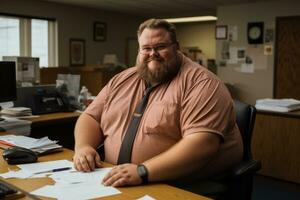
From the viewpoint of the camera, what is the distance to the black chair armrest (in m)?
1.73

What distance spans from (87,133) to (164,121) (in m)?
0.44

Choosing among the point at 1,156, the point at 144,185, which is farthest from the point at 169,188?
the point at 1,156

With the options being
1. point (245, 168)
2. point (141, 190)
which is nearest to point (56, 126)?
point (245, 168)

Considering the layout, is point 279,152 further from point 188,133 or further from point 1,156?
point 1,156

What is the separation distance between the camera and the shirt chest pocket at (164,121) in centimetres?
162

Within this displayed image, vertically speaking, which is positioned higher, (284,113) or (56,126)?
(284,113)

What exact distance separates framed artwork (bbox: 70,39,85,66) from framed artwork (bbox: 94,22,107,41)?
42cm

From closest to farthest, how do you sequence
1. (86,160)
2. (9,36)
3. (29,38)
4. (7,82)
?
(86,160) → (7,82) → (9,36) → (29,38)

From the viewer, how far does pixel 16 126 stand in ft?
8.86

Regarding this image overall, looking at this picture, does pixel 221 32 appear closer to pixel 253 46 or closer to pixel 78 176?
pixel 253 46

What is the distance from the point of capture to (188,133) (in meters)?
1.54

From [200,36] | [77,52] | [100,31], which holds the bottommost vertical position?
[77,52]

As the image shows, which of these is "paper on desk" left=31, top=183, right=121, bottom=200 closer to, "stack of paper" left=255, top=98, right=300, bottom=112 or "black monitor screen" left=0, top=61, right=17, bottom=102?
"black monitor screen" left=0, top=61, right=17, bottom=102

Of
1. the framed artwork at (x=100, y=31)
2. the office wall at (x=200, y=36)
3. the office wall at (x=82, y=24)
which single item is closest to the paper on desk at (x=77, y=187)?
the office wall at (x=82, y=24)
